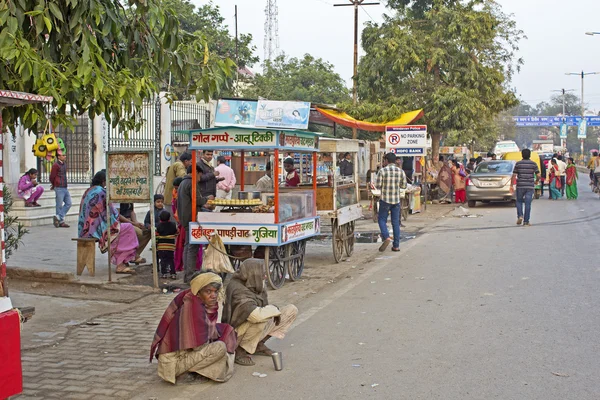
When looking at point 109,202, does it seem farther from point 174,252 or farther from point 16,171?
point 16,171

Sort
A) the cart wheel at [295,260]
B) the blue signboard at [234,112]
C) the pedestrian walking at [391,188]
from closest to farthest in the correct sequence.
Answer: the cart wheel at [295,260]
the pedestrian walking at [391,188]
the blue signboard at [234,112]

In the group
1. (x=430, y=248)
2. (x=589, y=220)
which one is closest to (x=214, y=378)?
(x=430, y=248)

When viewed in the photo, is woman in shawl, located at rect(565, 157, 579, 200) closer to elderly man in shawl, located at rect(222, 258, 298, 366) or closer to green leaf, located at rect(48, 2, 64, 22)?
elderly man in shawl, located at rect(222, 258, 298, 366)

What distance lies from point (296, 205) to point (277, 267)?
1022 millimetres

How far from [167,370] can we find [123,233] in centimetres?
543

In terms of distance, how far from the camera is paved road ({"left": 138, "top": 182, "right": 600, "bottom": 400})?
5.50 metres

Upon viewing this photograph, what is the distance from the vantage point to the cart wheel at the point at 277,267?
32.0 feet

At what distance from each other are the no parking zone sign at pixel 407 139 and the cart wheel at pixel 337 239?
29.6 ft

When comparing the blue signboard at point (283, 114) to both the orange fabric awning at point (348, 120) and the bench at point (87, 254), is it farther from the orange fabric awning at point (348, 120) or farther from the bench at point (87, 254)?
the orange fabric awning at point (348, 120)

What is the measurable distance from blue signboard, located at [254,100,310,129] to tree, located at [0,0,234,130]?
508 centimetres

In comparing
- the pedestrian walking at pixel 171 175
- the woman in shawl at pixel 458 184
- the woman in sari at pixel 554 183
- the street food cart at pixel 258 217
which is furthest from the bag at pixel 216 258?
the woman in sari at pixel 554 183

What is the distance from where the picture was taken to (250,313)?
609cm

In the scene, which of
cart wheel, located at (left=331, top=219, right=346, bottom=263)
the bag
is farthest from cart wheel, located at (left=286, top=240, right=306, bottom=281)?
the bag

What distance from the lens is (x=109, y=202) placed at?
1014cm
